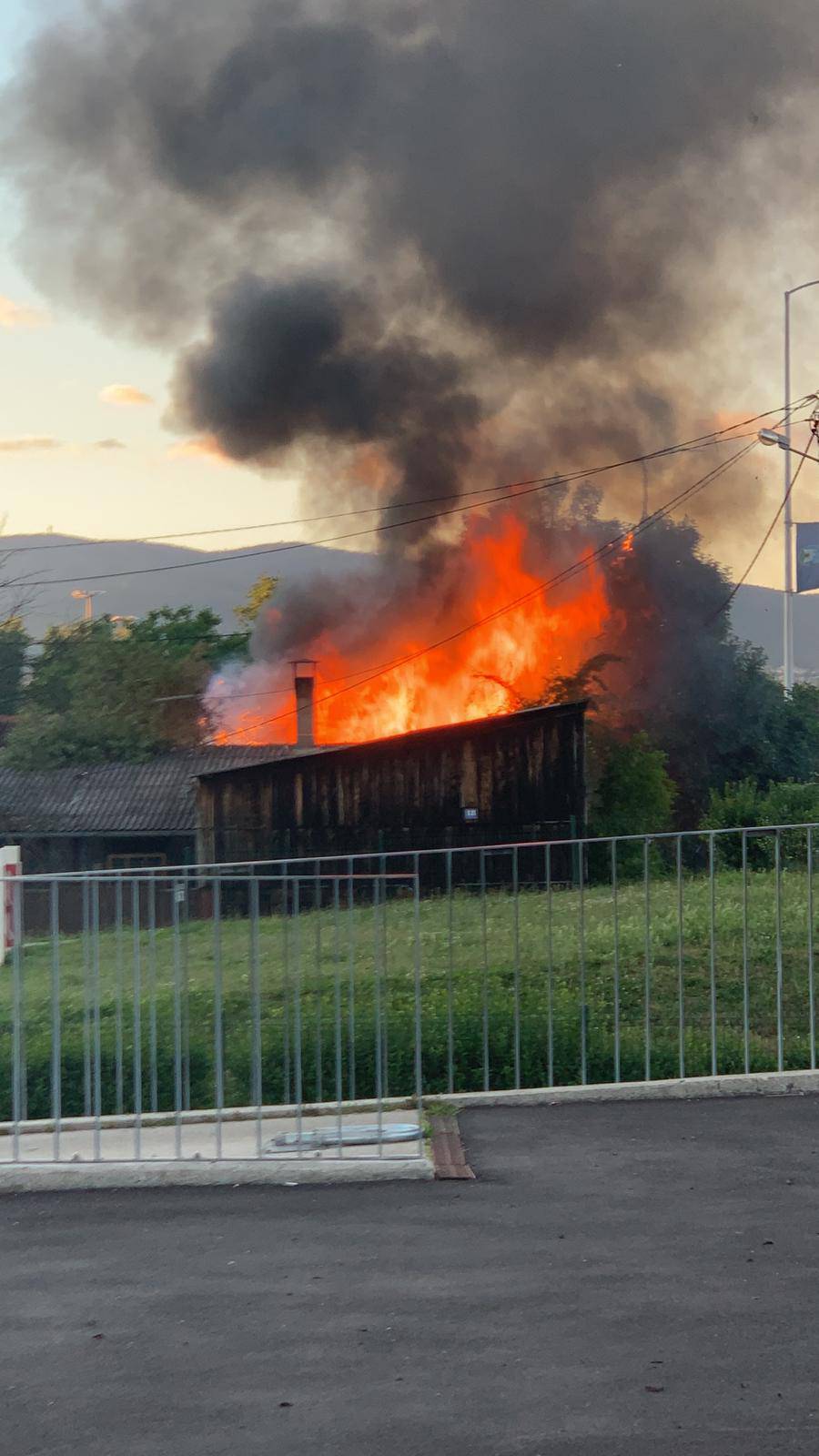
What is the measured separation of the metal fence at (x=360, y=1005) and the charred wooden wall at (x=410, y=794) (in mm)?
15151

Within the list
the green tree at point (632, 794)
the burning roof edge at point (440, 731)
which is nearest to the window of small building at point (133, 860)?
the burning roof edge at point (440, 731)

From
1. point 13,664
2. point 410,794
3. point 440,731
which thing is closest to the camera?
point 410,794

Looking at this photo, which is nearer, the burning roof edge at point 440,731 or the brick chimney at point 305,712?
the burning roof edge at point 440,731

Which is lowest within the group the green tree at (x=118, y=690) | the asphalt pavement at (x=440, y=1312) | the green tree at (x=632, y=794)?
the asphalt pavement at (x=440, y=1312)

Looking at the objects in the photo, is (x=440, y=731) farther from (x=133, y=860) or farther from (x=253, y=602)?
(x=253, y=602)

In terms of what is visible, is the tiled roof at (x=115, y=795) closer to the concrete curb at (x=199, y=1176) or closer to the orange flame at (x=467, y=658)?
the orange flame at (x=467, y=658)

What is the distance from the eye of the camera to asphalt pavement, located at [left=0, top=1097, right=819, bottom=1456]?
4.37 m

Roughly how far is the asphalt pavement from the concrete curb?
0.35 feet

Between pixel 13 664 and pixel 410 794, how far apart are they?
25.2 meters

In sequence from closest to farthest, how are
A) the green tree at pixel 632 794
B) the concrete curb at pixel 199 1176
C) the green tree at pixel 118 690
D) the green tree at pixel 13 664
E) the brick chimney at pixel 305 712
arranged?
1. the concrete curb at pixel 199 1176
2. the green tree at pixel 632 794
3. the brick chimney at pixel 305 712
4. the green tree at pixel 118 690
5. the green tree at pixel 13 664

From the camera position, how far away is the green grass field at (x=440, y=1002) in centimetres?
1063

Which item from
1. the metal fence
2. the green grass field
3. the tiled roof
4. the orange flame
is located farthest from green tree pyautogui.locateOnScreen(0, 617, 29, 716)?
the green grass field

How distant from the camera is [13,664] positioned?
54.1 m

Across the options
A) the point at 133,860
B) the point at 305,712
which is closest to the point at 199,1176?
the point at 133,860
